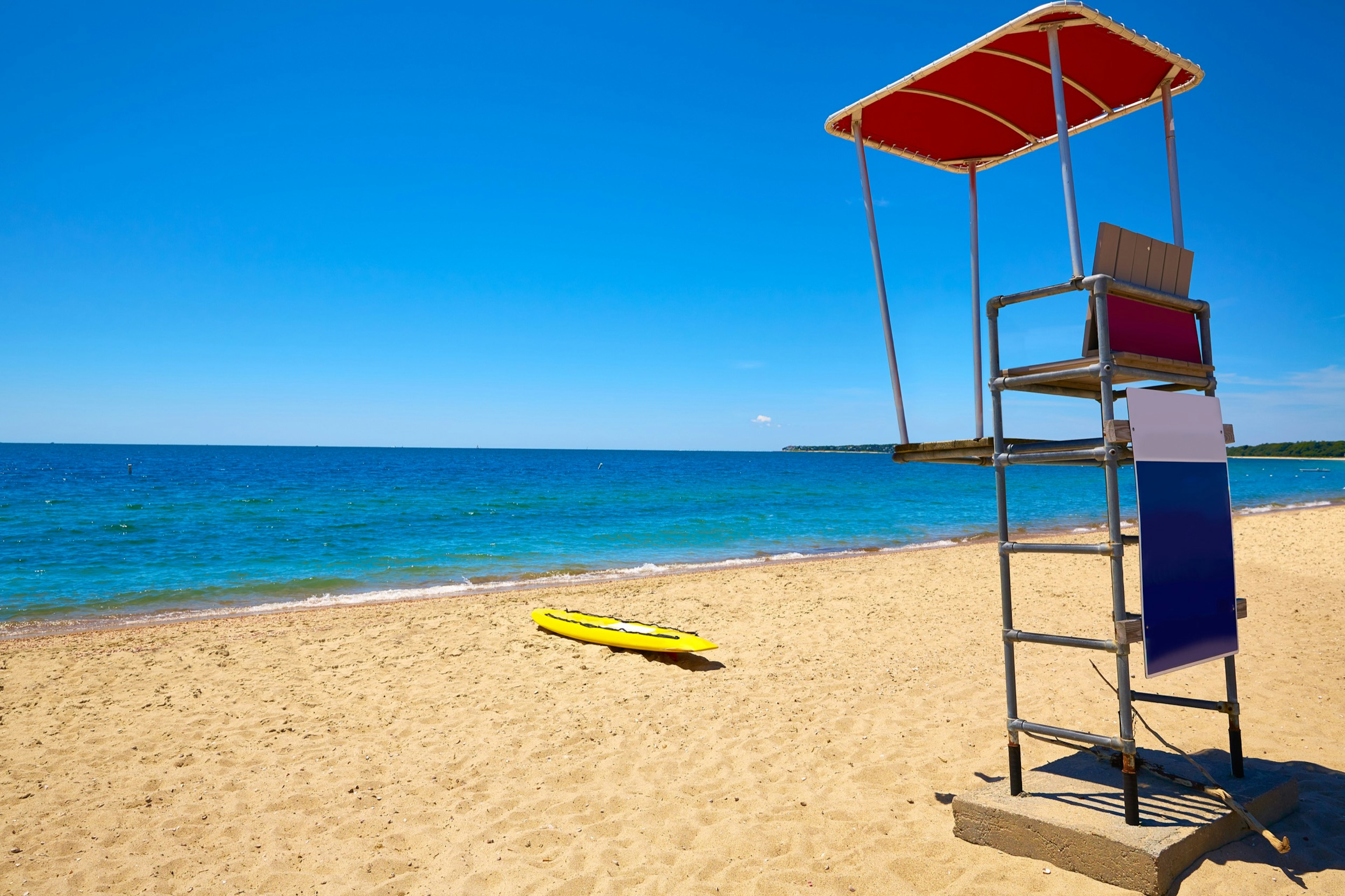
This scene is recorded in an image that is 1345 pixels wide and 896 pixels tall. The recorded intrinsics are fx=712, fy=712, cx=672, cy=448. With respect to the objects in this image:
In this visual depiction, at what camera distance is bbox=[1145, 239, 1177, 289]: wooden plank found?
3355 mm

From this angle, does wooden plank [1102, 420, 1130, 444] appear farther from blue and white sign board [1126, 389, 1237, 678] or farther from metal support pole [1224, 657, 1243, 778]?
metal support pole [1224, 657, 1243, 778]

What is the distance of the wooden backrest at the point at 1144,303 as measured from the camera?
3.10 m

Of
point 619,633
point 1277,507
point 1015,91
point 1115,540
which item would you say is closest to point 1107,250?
point 1115,540

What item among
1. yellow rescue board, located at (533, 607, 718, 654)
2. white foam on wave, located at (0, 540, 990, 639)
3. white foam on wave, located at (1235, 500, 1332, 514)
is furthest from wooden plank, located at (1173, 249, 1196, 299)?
white foam on wave, located at (1235, 500, 1332, 514)

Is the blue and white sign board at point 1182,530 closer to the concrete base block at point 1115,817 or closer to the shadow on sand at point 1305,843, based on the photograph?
the concrete base block at point 1115,817

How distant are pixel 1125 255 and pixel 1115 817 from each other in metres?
2.51

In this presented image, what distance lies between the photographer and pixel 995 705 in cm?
578

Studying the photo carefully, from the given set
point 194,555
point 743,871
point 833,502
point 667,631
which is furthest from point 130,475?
point 743,871

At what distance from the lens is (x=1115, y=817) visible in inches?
125

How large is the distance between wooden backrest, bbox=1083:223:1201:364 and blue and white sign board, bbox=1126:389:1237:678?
26 cm

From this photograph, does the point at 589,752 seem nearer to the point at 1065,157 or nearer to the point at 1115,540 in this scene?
the point at 1115,540

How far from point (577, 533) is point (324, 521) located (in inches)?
403

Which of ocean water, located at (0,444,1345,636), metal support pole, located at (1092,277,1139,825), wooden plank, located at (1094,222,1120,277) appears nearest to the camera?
metal support pole, located at (1092,277,1139,825)

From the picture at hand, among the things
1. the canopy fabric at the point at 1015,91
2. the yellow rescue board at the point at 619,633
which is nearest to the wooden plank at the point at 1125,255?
the canopy fabric at the point at 1015,91
